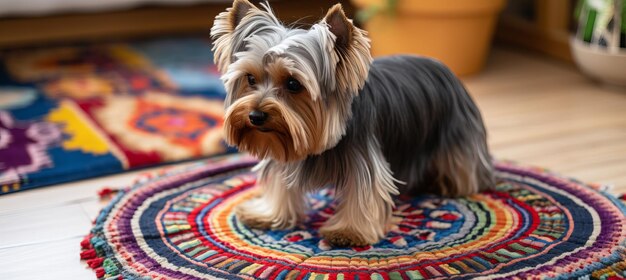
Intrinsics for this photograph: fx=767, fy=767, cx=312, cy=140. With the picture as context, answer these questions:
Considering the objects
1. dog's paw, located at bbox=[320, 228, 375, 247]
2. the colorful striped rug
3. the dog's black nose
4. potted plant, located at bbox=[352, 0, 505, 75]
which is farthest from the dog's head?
potted plant, located at bbox=[352, 0, 505, 75]

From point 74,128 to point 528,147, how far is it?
5.75ft

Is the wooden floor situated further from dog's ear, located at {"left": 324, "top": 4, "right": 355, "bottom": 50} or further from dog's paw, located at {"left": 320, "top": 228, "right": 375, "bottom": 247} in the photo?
dog's ear, located at {"left": 324, "top": 4, "right": 355, "bottom": 50}

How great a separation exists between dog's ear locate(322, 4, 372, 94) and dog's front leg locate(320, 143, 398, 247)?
0.79 feet

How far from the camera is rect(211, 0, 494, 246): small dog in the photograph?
6.23 ft

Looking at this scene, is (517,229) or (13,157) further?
(13,157)

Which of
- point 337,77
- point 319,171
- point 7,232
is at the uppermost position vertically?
point 337,77

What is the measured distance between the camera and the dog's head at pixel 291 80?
1.88 metres

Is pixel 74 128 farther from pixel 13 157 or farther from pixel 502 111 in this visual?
pixel 502 111

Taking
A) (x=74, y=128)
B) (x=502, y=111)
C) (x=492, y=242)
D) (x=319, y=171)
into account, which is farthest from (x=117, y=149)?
(x=502, y=111)

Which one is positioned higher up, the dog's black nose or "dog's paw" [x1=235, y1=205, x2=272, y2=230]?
the dog's black nose

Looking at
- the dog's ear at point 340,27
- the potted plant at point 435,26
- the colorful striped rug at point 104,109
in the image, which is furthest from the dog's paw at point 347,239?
the potted plant at point 435,26

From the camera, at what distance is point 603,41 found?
3.49 metres

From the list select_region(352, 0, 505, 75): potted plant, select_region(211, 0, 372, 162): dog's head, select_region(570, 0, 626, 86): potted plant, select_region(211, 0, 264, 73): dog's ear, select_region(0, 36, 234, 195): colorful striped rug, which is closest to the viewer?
select_region(211, 0, 372, 162): dog's head

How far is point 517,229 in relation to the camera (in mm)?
2150
